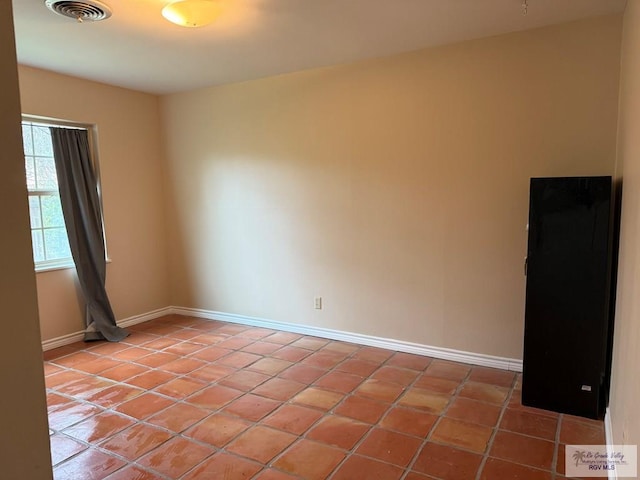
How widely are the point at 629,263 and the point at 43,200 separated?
4.50 meters

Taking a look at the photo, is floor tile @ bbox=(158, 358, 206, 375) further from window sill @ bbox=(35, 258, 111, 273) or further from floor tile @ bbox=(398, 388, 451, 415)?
floor tile @ bbox=(398, 388, 451, 415)

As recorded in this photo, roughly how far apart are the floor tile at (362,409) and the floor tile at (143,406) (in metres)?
1.19

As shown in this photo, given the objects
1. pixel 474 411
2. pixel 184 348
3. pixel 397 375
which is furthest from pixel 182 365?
Result: pixel 474 411

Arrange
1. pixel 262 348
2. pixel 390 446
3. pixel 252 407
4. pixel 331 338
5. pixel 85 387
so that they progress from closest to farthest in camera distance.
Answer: pixel 390 446, pixel 252 407, pixel 85 387, pixel 262 348, pixel 331 338

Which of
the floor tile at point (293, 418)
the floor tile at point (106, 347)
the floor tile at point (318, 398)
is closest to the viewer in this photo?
the floor tile at point (293, 418)

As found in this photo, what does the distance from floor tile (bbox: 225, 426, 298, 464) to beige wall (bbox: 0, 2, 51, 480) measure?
3.65 feet

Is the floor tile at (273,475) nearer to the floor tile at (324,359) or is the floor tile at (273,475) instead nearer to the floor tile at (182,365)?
the floor tile at (324,359)

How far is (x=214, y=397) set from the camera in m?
2.97

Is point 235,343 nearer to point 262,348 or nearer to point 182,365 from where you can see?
point 262,348

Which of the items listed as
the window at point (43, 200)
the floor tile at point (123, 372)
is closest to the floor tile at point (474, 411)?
the floor tile at point (123, 372)

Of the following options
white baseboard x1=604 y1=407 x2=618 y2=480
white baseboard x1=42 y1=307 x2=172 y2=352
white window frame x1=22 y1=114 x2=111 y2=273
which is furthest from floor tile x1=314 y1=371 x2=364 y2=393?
white window frame x1=22 y1=114 x2=111 y2=273

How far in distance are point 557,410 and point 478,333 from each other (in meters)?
0.85

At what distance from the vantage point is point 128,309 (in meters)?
4.66

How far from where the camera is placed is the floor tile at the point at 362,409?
2.67 m
